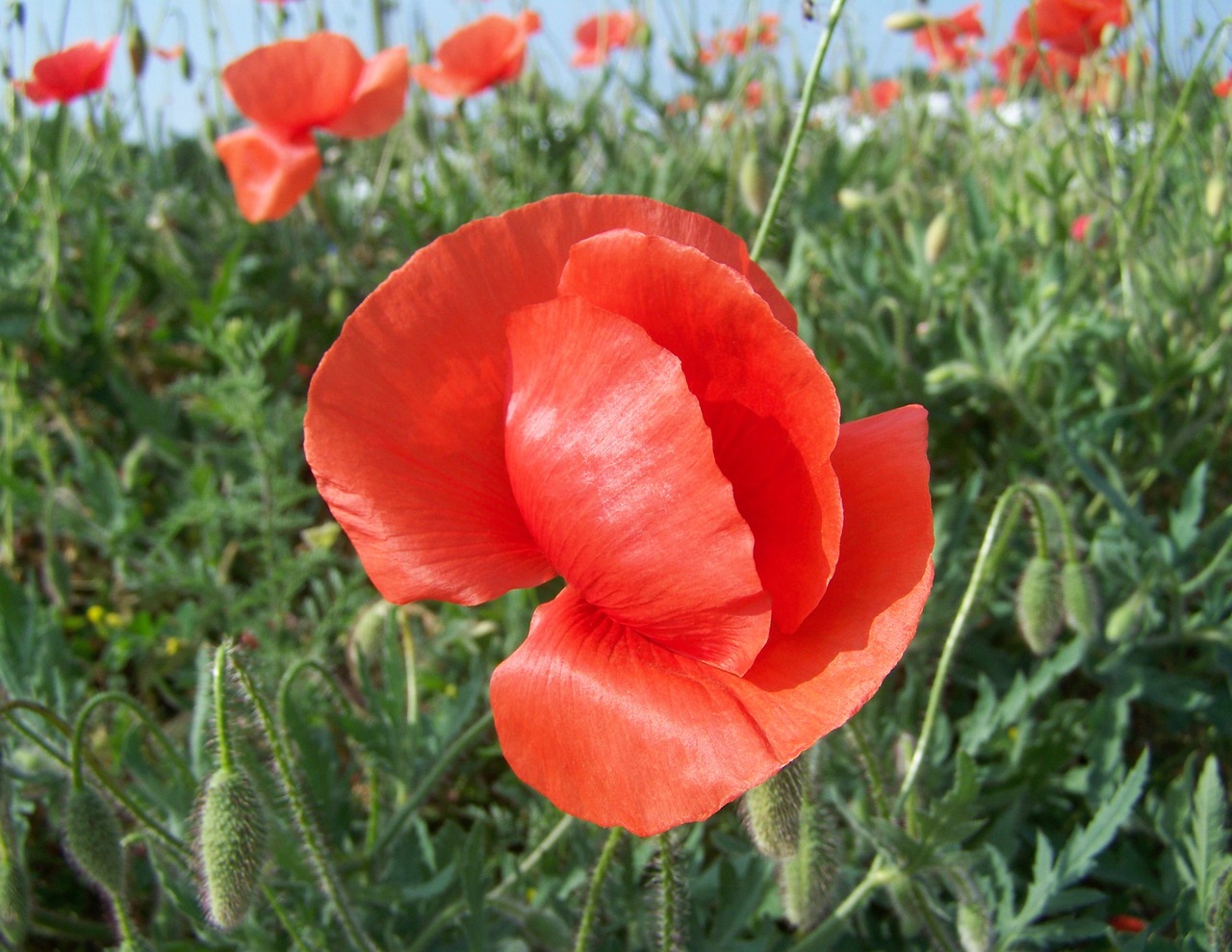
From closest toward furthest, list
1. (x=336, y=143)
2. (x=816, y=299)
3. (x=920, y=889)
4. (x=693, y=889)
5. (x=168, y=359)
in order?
(x=920, y=889) < (x=693, y=889) < (x=816, y=299) < (x=168, y=359) < (x=336, y=143)

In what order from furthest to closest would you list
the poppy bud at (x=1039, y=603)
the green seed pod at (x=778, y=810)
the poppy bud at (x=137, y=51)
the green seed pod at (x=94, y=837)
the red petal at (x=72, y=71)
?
the poppy bud at (x=137, y=51), the red petal at (x=72, y=71), the poppy bud at (x=1039, y=603), the green seed pod at (x=94, y=837), the green seed pod at (x=778, y=810)

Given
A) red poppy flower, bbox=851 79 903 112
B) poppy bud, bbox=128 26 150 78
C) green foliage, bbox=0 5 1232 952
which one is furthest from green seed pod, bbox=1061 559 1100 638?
poppy bud, bbox=128 26 150 78

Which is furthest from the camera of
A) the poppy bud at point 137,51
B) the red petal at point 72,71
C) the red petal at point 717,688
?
the poppy bud at point 137,51

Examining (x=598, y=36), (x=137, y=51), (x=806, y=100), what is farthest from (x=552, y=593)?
(x=598, y=36)

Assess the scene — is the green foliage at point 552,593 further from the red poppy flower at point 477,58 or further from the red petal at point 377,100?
the red petal at point 377,100

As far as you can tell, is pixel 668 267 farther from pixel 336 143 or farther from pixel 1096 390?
pixel 336 143

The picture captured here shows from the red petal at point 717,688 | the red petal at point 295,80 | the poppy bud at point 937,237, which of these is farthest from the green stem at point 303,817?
the poppy bud at point 937,237

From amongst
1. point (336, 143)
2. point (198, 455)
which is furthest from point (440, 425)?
point (336, 143)

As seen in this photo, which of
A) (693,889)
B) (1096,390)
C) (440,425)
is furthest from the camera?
(1096,390)

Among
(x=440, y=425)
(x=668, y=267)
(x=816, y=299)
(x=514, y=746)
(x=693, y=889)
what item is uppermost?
(x=668, y=267)
